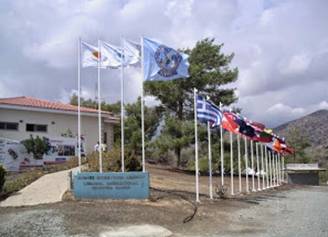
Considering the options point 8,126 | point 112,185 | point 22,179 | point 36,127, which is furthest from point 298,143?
point 112,185

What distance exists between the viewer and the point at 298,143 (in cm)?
7662

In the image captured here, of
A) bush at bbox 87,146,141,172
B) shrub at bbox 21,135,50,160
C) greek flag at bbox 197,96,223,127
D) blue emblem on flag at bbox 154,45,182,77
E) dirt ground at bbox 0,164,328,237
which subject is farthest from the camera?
shrub at bbox 21,135,50,160

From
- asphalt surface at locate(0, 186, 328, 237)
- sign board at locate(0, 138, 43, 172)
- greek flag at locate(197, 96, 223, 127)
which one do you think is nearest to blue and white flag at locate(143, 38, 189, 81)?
A: greek flag at locate(197, 96, 223, 127)

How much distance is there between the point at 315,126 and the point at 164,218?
90.5 meters

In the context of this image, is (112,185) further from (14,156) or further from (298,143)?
(298,143)

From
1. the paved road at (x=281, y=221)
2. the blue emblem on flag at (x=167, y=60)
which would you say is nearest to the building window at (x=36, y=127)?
the blue emblem on flag at (x=167, y=60)

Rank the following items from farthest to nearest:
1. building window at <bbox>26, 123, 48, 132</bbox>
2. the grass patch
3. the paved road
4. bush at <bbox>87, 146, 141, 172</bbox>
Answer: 1. building window at <bbox>26, 123, 48, 132</bbox>
2. bush at <bbox>87, 146, 141, 172</bbox>
3. the grass patch
4. the paved road

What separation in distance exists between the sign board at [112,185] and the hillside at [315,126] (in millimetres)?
73996

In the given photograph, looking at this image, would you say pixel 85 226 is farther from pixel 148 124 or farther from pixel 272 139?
pixel 148 124

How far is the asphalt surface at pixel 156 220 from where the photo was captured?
1341 cm

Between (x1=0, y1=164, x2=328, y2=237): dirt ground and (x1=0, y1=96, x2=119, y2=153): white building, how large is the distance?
1756 cm

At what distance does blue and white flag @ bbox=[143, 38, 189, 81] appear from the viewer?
63.2 feet

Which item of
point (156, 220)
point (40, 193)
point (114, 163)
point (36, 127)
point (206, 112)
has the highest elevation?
point (36, 127)

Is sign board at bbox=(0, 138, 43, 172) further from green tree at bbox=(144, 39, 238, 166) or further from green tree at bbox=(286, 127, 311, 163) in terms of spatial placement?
green tree at bbox=(286, 127, 311, 163)
